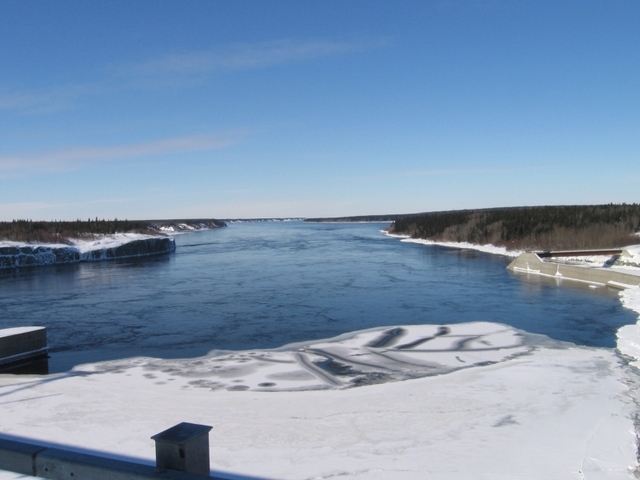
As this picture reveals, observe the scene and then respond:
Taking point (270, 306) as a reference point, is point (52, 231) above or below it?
above

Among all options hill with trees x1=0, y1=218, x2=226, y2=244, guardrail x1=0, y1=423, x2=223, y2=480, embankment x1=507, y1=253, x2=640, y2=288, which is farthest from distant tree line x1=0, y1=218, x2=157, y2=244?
guardrail x1=0, y1=423, x2=223, y2=480

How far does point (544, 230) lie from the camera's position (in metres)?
61.8

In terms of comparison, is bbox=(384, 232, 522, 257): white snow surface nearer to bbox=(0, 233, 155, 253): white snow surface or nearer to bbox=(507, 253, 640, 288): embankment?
bbox=(507, 253, 640, 288): embankment

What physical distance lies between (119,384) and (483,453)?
8.12 meters

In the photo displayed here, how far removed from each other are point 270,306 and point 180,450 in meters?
20.2

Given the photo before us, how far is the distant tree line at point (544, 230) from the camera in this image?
5155 cm

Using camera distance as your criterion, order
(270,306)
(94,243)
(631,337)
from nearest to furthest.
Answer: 1. (631,337)
2. (270,306)
3. (94,243)

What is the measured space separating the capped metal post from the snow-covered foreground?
1.81m

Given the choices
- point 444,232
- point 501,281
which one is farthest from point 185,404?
point 444,232

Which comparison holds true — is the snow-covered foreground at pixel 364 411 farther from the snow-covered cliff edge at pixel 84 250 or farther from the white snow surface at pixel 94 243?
the white snow surface at pixel 94 243

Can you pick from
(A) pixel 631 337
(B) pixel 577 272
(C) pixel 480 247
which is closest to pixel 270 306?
(A) pixel 631 337

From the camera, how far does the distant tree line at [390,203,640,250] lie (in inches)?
2030

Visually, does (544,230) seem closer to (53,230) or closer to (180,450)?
(53,230)

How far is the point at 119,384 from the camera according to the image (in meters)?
12.2
